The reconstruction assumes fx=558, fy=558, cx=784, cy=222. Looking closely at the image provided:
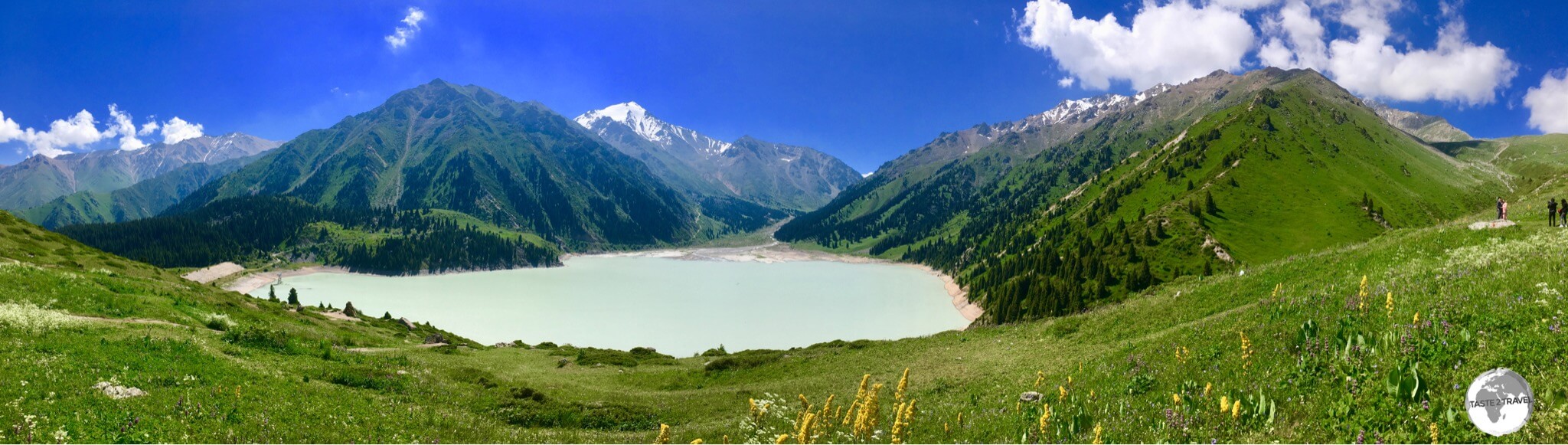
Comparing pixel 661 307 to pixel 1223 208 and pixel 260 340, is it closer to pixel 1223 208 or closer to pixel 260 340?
pixel 260 340

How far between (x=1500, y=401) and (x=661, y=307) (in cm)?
12371

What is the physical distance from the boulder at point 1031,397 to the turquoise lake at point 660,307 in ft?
218

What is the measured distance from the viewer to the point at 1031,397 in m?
14.4

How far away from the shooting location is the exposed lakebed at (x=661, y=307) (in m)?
93.8

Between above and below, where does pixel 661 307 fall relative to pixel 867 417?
below

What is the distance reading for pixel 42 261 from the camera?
44281 millimetres

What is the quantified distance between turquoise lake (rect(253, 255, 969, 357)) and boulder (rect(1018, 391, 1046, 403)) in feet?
218

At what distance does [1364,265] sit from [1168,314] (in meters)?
6.78

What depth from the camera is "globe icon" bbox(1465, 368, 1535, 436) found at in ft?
18.9

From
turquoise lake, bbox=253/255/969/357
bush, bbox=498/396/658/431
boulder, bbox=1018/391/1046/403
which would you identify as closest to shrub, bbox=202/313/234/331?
bush, bbox=498/396/658/431

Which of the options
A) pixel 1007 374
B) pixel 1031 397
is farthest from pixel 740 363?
pixel 1031 397

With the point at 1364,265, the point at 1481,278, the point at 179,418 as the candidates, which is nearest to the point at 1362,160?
the point at 1364,265

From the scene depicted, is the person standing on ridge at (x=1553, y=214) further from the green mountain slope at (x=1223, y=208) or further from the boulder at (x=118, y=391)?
the green mountain slope at (x=1223, y=208)

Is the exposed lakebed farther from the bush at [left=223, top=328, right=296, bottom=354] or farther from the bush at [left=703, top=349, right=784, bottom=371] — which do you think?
the bush at [left=223, top=328, right=296, bottom=354]
